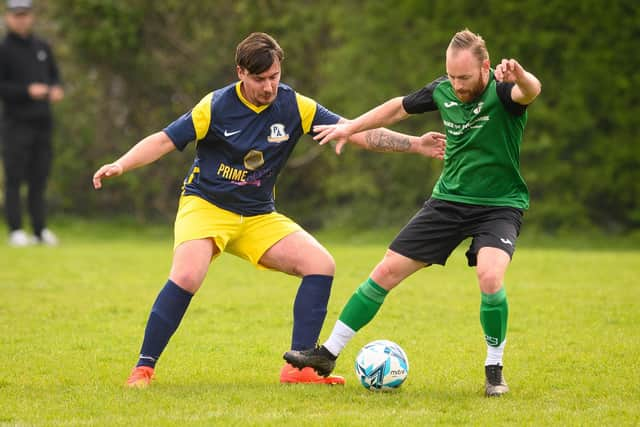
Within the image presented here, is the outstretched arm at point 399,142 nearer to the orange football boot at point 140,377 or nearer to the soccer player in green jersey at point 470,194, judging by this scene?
the soccer player in green jersey at point 470,194

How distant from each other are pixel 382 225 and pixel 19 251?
19.8 ft

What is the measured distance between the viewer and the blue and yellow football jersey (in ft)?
19.4

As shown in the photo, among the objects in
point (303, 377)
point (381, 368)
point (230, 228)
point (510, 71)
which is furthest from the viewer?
point (230, 228)

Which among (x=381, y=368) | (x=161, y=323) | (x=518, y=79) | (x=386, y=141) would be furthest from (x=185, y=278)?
(x=518, y=79)

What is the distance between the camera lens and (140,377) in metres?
5.71

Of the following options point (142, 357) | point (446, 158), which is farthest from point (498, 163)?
point (142, 357)

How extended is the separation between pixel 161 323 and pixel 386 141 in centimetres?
174

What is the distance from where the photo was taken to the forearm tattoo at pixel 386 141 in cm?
624

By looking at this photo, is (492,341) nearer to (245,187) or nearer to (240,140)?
(245,187)

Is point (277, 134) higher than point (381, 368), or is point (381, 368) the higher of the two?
point (277, 134)

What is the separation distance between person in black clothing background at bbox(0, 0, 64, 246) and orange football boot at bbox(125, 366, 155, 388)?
9095 millimetres

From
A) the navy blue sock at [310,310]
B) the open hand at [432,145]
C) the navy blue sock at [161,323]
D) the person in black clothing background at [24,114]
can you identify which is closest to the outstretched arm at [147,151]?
the navy blue sock at [161,323]

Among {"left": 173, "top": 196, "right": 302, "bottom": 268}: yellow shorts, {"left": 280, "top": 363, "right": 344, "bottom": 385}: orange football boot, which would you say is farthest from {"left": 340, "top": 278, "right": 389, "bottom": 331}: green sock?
{"left": 173, "top": 196, "right": 302, "bottom": 268}: yellow shorts

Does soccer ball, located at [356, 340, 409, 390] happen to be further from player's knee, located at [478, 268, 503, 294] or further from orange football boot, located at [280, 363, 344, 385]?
player's knee, located at [478, 268, 503, 294]
